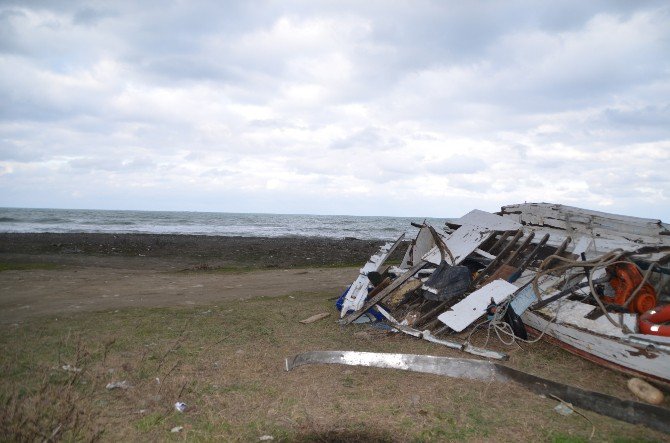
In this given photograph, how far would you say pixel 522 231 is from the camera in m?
7.02

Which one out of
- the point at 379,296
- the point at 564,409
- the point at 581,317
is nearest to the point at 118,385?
the point at 379,296

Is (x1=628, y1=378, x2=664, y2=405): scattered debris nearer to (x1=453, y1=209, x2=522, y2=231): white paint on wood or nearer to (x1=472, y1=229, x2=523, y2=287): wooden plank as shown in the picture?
(x1=472, y1=229, x2=523, y2=287): wooden plank

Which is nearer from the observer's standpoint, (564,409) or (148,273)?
(564,409)

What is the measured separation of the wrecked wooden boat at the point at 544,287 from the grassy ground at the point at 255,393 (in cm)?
36

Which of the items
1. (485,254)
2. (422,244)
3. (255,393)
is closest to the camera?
(255,393)

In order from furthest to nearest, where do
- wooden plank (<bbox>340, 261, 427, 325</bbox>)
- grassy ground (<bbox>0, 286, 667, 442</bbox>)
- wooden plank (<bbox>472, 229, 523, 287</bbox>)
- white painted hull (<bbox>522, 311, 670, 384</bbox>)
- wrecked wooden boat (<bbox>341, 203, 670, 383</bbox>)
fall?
wooden plank (<bbox>340, 261, 427, 325</bbox>) < wooden plank (<bbox>472, 229, 523, 287</bbox>) < wrecked wooden boat (<bbox>341, 203, 670, 383</bbox>) < white painted hull (<bbox>522, 311, 670, 384</bbox>) < grassy ground (<bbox>0, 286, 667, 442</bbox>)

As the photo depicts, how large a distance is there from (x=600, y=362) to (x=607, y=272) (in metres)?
1.05

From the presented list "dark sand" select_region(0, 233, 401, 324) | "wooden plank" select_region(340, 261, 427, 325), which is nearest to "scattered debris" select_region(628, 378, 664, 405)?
"wooden plank" select_region(340, 261, 427, 325)

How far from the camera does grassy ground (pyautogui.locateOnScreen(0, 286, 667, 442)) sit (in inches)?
129

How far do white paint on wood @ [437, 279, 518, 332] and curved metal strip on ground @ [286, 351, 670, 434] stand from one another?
94cm

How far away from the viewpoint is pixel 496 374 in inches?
170

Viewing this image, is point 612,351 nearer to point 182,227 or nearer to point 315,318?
point 315,318

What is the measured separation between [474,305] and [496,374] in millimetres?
1303

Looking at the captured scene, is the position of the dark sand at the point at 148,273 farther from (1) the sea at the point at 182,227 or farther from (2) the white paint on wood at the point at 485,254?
(1) the sea at the point at 182,227
